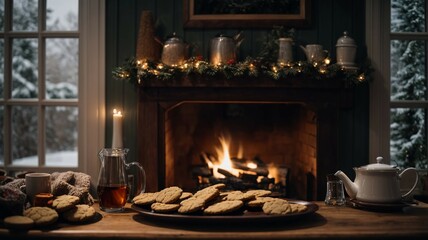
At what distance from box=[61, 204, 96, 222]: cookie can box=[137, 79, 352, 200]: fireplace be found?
1.00 m

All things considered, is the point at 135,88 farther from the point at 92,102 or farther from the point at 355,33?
the point at 355,33

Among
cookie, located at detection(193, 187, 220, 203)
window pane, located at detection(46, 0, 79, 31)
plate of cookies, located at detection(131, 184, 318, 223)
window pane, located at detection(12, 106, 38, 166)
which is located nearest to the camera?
plate of cookies, located at detection(131, 184, 318, 223)

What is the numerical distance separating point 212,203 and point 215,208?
99 mm

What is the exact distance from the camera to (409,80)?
141 inches

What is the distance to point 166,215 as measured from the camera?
2061mm

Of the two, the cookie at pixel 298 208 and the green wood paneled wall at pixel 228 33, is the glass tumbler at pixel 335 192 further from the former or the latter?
the green wood paneled wall at pixel 228 33

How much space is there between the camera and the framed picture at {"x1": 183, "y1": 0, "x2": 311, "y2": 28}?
10.5ft

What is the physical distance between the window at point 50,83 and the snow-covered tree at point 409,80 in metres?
2.00

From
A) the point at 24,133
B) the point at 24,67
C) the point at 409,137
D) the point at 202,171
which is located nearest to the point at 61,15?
the point at 24,67

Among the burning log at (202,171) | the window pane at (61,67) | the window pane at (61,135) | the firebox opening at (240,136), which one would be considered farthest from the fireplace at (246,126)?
the window pane at (61,135)

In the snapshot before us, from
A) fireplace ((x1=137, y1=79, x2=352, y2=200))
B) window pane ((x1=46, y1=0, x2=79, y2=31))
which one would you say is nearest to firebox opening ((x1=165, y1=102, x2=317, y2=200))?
fireplace ((x1=137, y1=79, x2=352, y2=200))

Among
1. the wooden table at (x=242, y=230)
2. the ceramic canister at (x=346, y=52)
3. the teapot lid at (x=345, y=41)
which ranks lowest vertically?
the wooden table at (x=242, y=230)

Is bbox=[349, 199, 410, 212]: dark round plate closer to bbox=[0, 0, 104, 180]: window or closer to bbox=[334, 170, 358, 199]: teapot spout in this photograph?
bbox=[334, 170, 358, 199]: teapot spout

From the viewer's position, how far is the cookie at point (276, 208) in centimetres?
210
